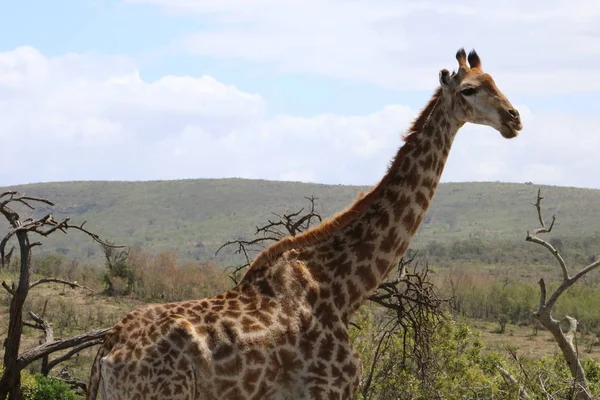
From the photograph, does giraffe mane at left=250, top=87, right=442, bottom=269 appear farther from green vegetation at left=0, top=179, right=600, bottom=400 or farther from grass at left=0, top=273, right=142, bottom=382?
grass at left=0, top=273, right=142, bottom=382

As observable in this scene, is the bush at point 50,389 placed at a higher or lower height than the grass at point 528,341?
Answer: higher

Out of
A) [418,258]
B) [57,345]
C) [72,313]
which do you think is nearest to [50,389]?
[57,345]

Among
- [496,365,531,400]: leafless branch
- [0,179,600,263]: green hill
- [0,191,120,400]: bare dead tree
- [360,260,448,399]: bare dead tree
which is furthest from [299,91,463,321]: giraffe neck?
[0,179,600,263]: green hill

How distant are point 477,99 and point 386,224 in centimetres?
128

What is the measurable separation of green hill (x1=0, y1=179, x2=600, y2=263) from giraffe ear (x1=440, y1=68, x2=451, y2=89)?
8319cm

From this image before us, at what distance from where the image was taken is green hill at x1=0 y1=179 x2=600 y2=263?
102688 millimetres

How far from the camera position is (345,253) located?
26.4 ft

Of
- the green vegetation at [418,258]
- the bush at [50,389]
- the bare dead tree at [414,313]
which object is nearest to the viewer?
the bare dead tree at [414,313]

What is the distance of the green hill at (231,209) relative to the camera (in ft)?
337

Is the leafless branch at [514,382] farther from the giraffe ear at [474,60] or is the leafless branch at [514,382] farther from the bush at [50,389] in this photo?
the bush at [50,389]

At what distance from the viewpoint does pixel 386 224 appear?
26.9 feet

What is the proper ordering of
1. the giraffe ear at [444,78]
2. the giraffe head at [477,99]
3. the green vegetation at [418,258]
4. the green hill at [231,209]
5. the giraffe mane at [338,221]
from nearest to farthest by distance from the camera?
the giraffe mane at [338,221]
the giraffe head at [477,99]
the giraffe ear at [444,78]
the green vegetation at [418,258]
the green hill at [231,209]

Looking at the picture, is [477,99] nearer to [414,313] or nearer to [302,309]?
[302,309]

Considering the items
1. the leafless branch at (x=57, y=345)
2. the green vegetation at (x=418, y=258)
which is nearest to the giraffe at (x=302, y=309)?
the green vegetation at (x=418, y=258)
